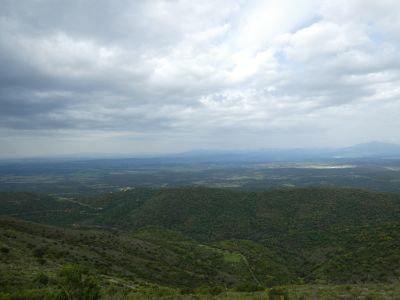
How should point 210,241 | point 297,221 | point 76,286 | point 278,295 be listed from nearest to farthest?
point 76,286 → point 278,295 → point 210,241 → point 297,221

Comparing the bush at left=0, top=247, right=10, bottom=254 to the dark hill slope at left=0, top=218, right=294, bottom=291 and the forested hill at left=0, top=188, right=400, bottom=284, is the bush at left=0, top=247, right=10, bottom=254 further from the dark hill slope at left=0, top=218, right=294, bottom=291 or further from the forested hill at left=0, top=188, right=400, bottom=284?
the forested hill at left=0, top=188, right=400, bottom=284

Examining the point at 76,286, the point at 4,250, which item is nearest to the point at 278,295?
the point at 76,286

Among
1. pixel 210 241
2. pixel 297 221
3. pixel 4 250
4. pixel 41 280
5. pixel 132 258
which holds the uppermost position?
pixel 41 280

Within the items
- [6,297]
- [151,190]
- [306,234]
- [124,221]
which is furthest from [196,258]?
[151,190]

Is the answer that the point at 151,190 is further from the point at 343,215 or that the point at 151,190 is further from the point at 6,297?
the point at 6,297

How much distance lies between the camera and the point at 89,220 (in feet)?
449

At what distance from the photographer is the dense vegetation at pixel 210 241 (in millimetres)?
37344

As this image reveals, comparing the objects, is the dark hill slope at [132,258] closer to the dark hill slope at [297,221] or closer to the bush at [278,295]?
the dark hill slope at [297,221]

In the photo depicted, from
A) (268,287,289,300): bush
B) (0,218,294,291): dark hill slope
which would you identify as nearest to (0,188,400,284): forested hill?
(0,218,294,291): dark hill slope

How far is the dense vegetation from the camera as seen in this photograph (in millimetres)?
37344

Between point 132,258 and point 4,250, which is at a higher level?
point 4,250

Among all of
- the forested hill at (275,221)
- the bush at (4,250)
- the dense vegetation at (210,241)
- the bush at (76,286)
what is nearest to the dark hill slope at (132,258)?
the bush at (4,250)

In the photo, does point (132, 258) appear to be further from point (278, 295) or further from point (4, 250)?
point (278, 295)

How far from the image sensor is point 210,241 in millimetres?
98500
